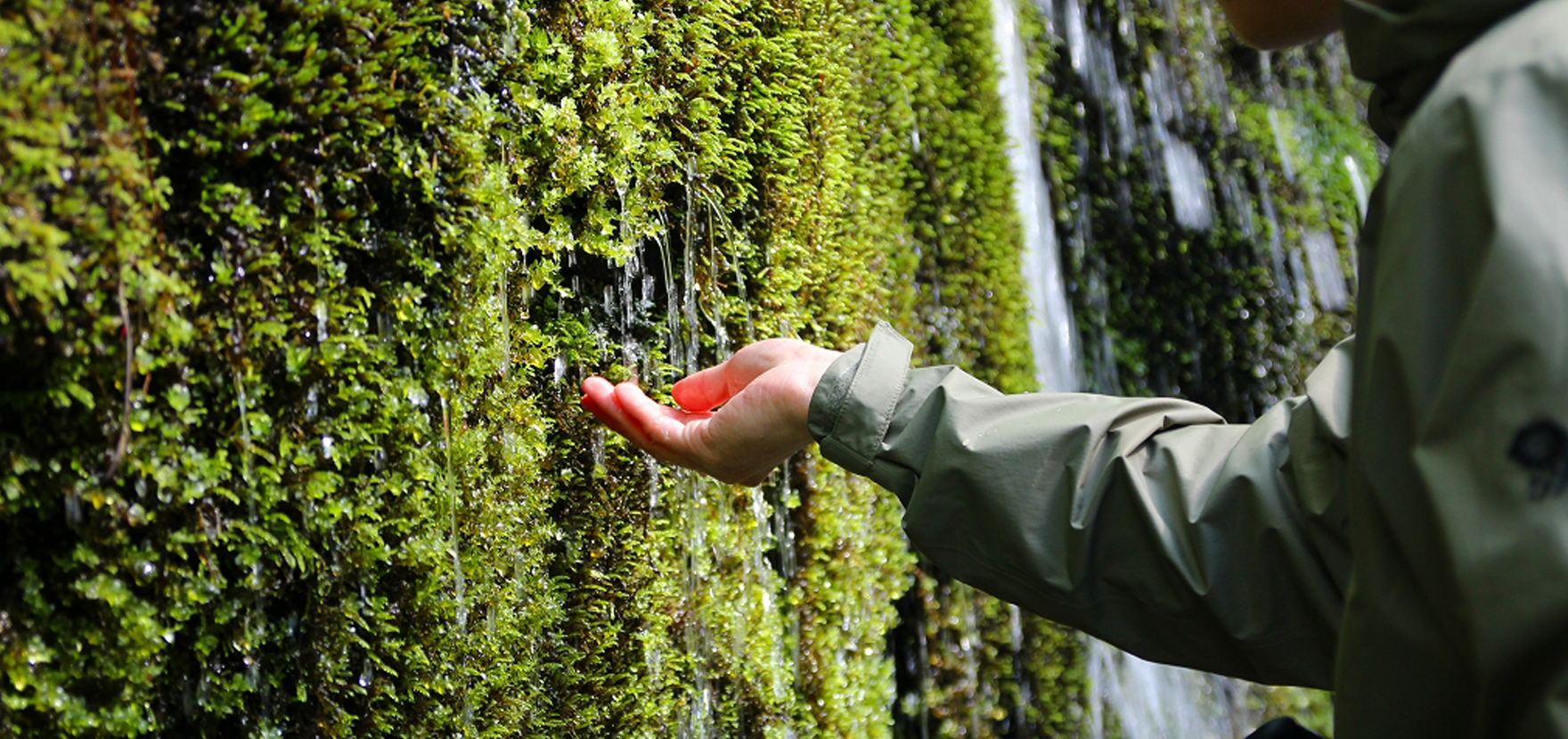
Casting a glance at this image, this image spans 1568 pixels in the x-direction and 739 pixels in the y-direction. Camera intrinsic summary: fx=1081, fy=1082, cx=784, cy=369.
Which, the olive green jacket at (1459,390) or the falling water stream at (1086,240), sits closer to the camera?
the olive green jacket at (1459,390)

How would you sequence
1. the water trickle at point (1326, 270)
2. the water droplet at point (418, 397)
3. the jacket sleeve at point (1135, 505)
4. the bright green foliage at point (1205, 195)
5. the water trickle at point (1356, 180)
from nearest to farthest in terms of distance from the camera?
the jacket sleeve at point (1135, 505)
the water droplet at point (418, 397)
the bright green foliage at point (1205, 195)
the water trickle at point (1326, 270)
the water trickle at point (1356, 180)

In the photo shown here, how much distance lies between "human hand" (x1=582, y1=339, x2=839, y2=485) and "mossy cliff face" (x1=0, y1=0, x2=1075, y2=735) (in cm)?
21

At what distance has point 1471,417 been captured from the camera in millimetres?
832

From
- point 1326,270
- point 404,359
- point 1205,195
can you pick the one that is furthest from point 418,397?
point 1326,270

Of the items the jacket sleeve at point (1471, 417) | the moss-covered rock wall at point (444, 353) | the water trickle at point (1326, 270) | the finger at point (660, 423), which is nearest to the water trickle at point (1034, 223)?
the moss-covered rock wall at point (444, 353)

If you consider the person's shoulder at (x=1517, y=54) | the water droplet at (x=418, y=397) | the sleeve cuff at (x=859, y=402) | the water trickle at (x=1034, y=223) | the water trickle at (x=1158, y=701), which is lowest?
the water trickle at (x=1158, y=701)

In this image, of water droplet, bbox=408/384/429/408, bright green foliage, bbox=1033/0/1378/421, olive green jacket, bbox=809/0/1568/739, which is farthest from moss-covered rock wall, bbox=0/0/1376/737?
olive green jacket, bbox=809/0/1568/739

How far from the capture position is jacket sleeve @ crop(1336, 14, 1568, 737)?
792 mm

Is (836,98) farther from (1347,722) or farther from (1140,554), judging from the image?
(1347,722)

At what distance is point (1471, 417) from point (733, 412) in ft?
4.43

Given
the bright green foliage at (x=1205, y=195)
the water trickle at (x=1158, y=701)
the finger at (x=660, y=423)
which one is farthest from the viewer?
the bright green foliage at (x=1205, y=195)

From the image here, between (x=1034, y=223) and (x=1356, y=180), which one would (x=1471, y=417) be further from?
(x=1356, y=180)

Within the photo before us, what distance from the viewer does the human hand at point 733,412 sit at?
77.7 inches

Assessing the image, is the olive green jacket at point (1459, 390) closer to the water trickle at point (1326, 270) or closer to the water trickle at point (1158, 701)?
the water trickle at point (1158, 701)
